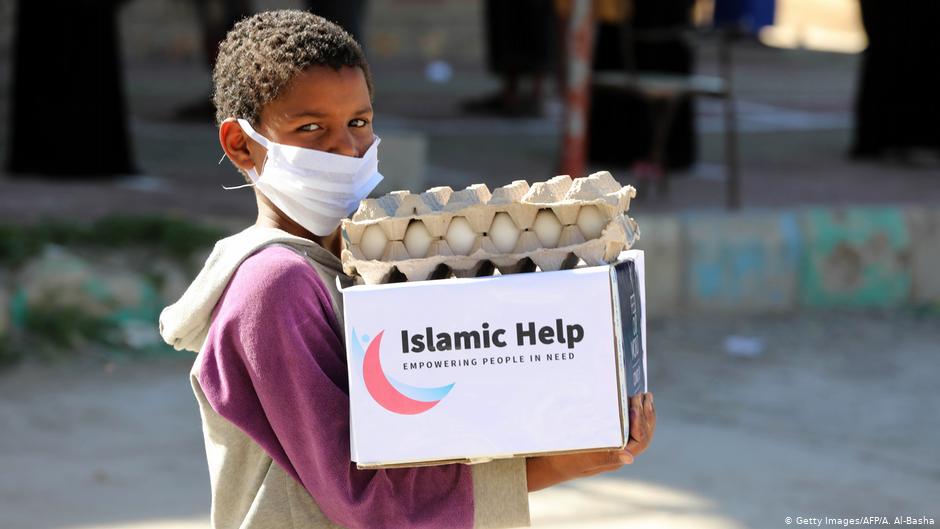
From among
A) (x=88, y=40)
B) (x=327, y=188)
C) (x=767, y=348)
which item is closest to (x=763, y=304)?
(x=767, y=348)

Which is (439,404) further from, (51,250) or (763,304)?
(763,304)

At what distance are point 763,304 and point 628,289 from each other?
592 cm

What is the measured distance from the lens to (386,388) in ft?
5.27

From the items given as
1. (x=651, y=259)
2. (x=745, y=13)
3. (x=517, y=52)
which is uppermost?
(x=745, y=13)

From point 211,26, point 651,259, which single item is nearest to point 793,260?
point 651,259

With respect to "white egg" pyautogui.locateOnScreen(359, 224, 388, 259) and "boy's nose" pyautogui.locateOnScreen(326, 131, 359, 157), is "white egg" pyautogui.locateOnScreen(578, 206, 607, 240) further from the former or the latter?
"boy's nose" pyautogui.locateOnScreen(326, 131, 359, 157)

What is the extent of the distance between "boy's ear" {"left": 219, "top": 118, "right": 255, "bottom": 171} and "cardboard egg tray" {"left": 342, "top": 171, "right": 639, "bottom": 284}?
0.29 meters

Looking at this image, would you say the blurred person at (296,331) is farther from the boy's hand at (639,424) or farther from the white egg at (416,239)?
the white egg at (416,239)

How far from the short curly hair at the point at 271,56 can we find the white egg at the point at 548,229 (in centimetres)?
35

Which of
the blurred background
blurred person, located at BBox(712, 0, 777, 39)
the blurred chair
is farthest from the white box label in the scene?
blurred person, located at BBox(712, 0, 777, 39)

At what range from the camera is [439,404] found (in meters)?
1.61

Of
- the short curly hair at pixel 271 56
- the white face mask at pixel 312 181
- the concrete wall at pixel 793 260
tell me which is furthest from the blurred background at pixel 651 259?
the short curly hair at pixel 271 56

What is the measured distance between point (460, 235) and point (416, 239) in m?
0.05

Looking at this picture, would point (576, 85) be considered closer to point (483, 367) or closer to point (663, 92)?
point (663, 92)
